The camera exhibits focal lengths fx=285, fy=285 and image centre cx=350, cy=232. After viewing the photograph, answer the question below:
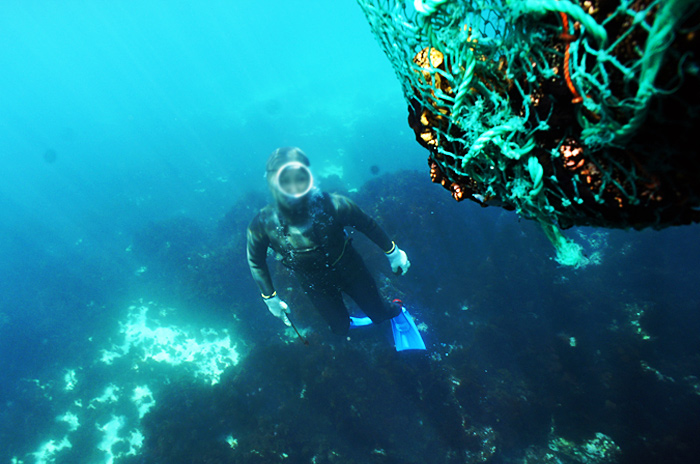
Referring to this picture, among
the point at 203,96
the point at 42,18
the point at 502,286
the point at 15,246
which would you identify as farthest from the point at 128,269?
the point at 42,18

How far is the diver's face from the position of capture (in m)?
2.96

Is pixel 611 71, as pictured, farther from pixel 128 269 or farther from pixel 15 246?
pixel 15 246

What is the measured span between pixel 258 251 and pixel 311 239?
2.92ft

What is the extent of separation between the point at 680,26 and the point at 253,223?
3.92 meters

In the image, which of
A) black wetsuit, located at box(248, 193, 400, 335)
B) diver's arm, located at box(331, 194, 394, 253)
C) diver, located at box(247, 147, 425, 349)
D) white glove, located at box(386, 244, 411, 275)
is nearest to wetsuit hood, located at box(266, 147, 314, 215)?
diver, located at box(247, 147, 425, 349)

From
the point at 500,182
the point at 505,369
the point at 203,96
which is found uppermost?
the point at 203,96

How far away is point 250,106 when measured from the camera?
36000mm

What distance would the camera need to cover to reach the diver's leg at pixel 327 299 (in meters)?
4.41

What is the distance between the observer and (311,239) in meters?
3.73

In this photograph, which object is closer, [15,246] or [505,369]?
[505,369]

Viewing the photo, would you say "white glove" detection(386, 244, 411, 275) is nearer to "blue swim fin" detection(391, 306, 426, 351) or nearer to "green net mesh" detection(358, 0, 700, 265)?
"blue swim fin" detection(391, 306, 426, 351)

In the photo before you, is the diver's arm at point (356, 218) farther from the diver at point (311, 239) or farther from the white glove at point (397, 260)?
the white glove at point (397, 260)

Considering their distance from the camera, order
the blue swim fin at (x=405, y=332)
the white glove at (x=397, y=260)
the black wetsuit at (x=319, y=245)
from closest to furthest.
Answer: the black wetsuit at (x=319, y=245), the white glove at (x=397, y=260), the blue swim fin at (x=405, y=332)

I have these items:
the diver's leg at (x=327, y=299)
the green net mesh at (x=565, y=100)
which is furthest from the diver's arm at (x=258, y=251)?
the green net mesh at (x=565, y=100)
